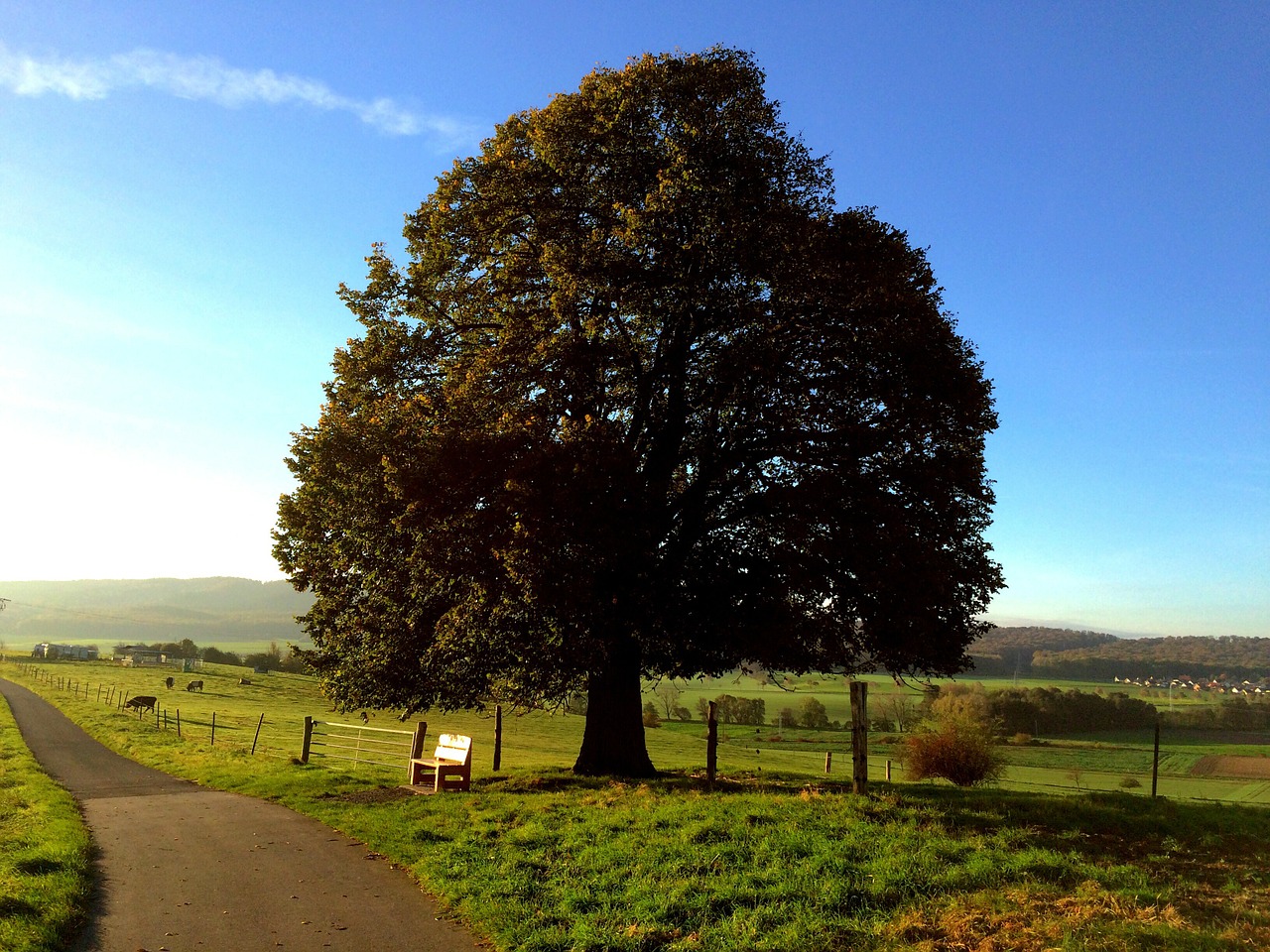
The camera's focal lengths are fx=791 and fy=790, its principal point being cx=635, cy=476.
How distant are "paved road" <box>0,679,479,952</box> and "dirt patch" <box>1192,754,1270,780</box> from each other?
90.3 m

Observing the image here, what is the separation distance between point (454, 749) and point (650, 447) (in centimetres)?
939

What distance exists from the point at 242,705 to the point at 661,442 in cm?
7222

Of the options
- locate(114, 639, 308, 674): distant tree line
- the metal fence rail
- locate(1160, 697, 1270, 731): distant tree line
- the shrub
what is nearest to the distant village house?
locate(114, 639, 308, 674): distant tree line

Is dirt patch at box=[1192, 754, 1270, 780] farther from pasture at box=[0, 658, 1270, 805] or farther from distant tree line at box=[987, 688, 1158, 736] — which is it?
distant tree line at box=[987, 688, 1158, 736]

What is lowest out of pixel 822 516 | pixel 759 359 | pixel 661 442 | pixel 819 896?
pixel 819 896

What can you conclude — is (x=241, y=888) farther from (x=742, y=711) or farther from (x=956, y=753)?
(x=742, y=711)

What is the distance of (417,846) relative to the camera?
13609 mm

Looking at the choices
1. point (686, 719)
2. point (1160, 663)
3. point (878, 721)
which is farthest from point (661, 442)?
point (1160, 663)

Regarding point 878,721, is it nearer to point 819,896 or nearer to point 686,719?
point 686,719

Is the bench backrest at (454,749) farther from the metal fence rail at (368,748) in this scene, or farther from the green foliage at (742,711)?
the green foliage at (742,711)

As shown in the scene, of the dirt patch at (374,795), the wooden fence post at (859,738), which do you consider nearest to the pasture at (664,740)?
the dirt patch at (374,795)

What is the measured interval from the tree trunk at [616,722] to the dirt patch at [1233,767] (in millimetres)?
80904

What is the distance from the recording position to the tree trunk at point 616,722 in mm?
21594

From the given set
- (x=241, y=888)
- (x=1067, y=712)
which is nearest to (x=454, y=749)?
(x=241, y=888)
